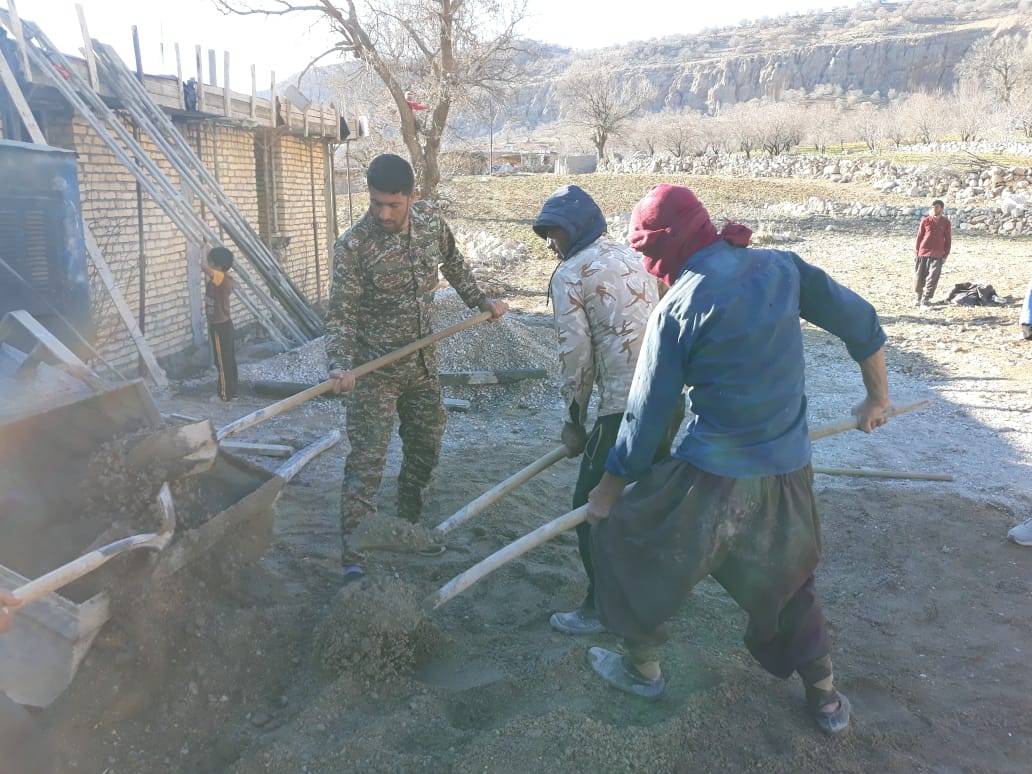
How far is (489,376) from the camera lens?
7.48m

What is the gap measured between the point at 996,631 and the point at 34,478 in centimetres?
409

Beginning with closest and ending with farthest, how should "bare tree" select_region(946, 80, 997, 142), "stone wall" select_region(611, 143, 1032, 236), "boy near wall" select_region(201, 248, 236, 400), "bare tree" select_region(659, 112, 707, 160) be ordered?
"boy near wall" select_region(201, 248, 236, 400) → "stone wall" select_region(611, 143, 1032, 236) → "bare tree" select_region(946, 80, 997, 142) → "bare tree" select_region(659, 112, 707, 160)

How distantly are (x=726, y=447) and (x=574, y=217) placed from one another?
48.0 inches

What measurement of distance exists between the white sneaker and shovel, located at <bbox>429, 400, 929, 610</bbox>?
1629 millimetres

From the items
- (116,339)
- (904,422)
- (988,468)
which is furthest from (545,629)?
(116,339)

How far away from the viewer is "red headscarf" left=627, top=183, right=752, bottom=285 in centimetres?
240

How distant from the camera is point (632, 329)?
3.04 metres

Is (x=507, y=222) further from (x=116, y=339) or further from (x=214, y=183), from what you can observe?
(x=116, y=339)

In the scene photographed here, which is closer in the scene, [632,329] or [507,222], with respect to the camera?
[632,329]

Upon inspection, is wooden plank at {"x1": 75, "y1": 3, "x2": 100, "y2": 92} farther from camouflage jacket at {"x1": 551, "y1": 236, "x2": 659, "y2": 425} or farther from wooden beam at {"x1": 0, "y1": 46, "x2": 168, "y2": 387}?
camouflage jacket at {"x1": 551, "y1": 236, "x2": 659, "y2": 425}

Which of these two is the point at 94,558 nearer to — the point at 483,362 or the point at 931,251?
the point at 483,362

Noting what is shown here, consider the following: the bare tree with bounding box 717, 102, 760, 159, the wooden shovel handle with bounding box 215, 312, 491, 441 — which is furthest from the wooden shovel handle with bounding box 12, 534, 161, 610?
the bare tree with bounding box 717, 102, 760, 159

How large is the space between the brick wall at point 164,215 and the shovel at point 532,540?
6.03m

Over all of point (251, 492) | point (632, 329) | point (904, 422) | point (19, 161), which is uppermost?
point (19, 161)
